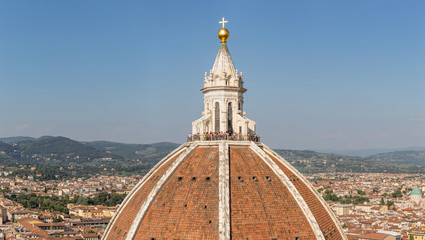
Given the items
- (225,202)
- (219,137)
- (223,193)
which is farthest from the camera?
(219,137)

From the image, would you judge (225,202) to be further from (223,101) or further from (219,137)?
(223,101)

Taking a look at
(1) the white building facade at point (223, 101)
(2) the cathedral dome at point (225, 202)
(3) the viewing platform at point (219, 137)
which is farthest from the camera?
(1) the white building facade at point (223, 101)

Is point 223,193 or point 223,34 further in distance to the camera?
point 223,34

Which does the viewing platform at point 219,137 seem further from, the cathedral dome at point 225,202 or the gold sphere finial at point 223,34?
the gold sphere finial at point 223,34

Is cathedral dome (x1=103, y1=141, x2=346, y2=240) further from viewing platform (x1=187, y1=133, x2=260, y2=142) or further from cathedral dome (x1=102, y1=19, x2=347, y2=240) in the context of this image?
viewing platform (x1=187, y1=133, x2=260, y2=142)

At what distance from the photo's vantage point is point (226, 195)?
48.6 ft

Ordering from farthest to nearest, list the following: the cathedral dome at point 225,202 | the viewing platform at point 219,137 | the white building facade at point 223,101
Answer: the white building facade at point 223,101 < the viewing platform at point 219,137 < the cathedral dome at point 225,202

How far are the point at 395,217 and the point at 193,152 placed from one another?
91.8 meters

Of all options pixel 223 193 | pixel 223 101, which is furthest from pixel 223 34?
pixel 223 193

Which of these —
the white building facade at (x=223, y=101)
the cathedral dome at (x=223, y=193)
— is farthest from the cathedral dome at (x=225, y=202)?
the white building facade at (x=223, y=101)

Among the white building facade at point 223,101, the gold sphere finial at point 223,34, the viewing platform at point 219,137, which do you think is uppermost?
the gold sphere finial at point 223,34

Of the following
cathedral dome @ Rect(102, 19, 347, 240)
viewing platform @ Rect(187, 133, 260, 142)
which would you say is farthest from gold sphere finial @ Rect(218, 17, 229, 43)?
viewing platform @ Rect(187, 133, 260, 142)

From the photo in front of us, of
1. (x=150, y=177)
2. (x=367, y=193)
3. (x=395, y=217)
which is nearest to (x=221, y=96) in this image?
(x=150, y=177)

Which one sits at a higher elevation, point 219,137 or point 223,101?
point 223,101
